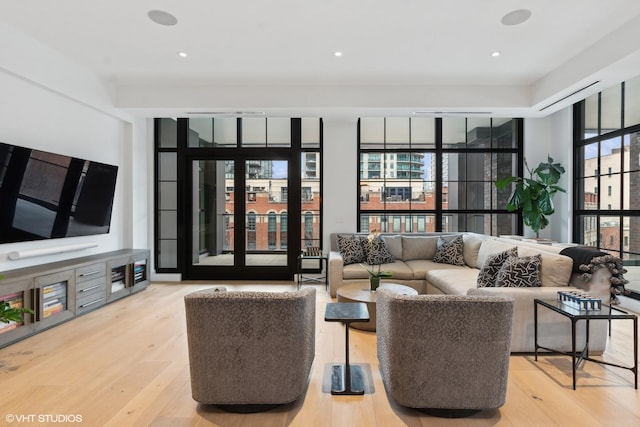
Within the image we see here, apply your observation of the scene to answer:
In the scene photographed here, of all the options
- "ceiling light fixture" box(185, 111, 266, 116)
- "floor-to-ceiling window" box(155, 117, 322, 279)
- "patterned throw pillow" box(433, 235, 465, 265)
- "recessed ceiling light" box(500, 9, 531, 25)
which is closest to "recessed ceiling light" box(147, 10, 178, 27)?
"ceiling light fixture" box(185, 111, 266, 116)

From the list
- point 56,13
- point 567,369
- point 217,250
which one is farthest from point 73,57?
point 567,369

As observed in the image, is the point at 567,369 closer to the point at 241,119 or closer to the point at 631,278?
the point at 631,278

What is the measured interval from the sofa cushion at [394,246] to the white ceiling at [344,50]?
6.22 ft

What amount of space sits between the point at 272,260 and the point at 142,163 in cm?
265

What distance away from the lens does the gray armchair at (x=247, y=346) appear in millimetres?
1965

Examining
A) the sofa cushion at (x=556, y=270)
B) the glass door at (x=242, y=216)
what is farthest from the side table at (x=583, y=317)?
the glass door at (x=242, y=216)

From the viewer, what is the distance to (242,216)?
19.2ft

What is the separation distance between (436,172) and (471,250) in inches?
66.3

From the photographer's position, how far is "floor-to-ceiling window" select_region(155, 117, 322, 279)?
5824 millimetres

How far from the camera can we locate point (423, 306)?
75.3 inches

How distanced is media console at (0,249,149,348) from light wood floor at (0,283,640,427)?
0.58ft

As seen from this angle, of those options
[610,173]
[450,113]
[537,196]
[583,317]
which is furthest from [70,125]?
[610,173]

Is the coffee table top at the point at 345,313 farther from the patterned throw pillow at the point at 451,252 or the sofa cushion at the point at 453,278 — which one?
the patterned throw pillow at the point at 451,252

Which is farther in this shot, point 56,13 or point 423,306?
point 56,13
